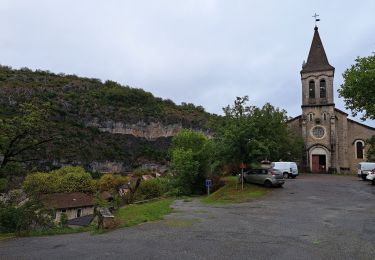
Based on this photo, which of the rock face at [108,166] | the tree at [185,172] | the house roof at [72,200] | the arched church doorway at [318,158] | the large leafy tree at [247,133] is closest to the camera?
the large leafy tree at [247,133]

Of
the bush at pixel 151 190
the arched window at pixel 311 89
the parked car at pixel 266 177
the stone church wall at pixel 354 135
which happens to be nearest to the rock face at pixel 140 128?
the bush at pixel 151 190

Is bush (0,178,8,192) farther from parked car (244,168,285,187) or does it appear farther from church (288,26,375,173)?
church (288,26,375,173)

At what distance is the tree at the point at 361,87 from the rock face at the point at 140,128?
313ft

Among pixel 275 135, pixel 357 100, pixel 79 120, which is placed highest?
pixel 79 120

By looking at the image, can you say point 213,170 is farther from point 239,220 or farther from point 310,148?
point 310,148

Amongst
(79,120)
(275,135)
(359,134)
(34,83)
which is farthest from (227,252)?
(34,83)

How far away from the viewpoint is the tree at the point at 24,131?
15.2 m

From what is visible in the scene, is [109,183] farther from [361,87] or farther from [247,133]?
[361,87]

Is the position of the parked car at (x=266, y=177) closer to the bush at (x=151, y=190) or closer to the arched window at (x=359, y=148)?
the bush at (x=151, y=190)

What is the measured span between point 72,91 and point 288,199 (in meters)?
118

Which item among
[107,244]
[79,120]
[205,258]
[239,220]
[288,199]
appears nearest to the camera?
[205,258]

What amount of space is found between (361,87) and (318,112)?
2202 cm

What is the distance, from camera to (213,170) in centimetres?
3338

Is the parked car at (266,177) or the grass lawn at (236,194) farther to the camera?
the parked car at (266,177)
